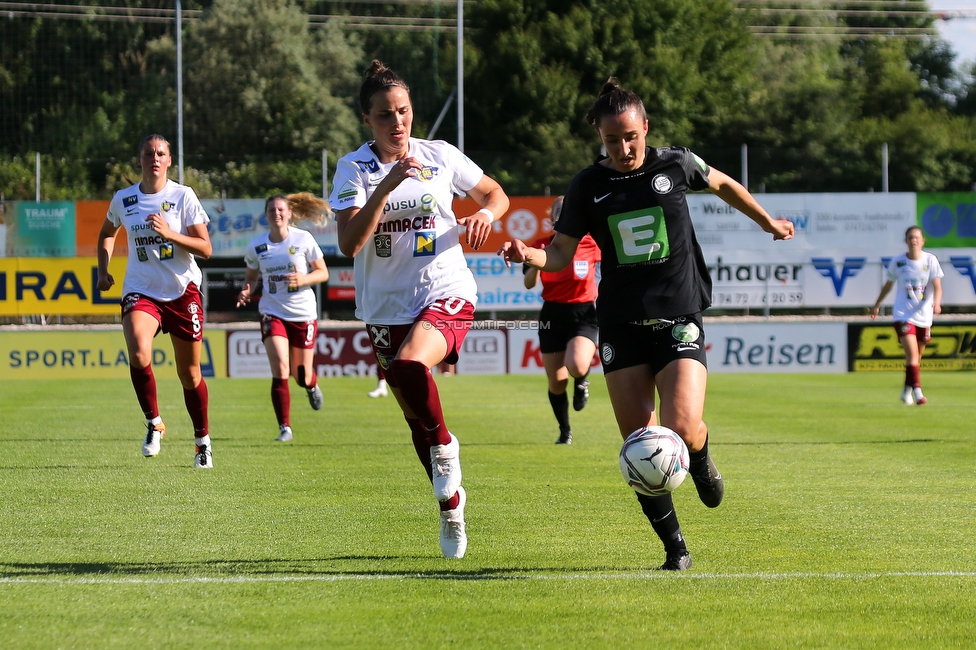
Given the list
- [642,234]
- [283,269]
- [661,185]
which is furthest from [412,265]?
[283,269]

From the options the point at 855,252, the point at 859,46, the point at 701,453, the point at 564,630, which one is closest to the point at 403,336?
the point at 701,453

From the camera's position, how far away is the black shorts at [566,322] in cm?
1127

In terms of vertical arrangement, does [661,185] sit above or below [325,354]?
above

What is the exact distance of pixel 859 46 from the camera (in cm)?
5844

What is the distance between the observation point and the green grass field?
14.2 ft

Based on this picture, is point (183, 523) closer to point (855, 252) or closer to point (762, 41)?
point (855, 252)

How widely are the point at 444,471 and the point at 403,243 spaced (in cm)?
108

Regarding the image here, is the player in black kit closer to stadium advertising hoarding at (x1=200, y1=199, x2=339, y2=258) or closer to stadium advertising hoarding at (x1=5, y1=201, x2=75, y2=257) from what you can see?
stadium advertising hoarding at (x1=200, y1=199, x2=339, y2=258)

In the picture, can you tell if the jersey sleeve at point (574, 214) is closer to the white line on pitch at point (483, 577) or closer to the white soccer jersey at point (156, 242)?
the white line on pitch at point (483, 577)

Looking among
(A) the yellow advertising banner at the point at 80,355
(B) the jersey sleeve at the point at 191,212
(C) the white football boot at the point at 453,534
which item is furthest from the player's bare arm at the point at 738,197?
(A) the yellow advertising banner at the point at 80,355

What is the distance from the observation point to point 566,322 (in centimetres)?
1131

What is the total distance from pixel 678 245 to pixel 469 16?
38690 millimetres

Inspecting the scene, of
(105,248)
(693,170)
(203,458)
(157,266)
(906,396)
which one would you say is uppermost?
(693,170)

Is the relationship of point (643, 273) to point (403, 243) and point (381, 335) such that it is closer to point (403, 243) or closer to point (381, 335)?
point (403, 243)
